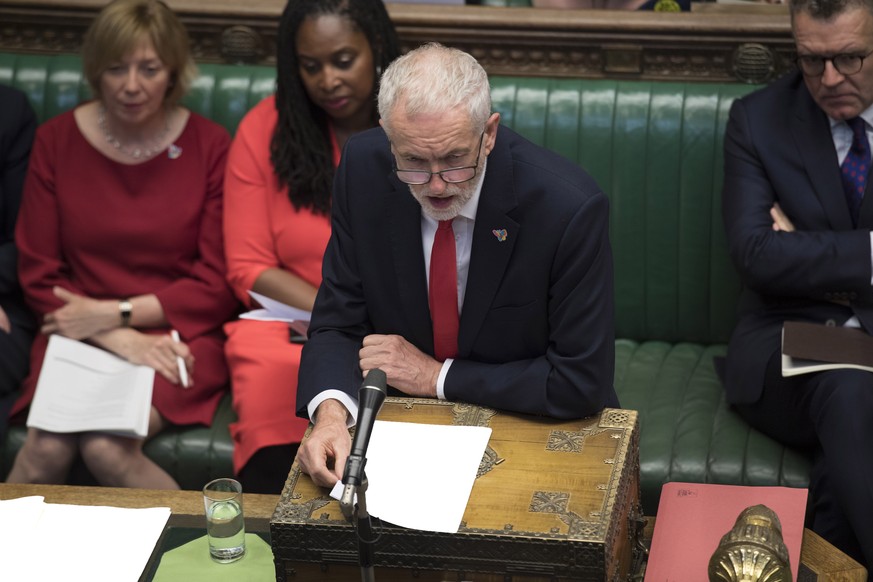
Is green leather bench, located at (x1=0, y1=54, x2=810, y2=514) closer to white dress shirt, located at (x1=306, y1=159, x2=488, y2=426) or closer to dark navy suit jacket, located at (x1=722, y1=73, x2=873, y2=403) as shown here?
dark navy suit jacket, located at (x1=722, y1=73, x2=873, y2=403)

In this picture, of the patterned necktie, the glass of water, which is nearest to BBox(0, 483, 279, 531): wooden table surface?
the glass of water

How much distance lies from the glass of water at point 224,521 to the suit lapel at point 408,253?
0.55 metres

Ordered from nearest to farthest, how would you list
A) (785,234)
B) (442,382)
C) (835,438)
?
(442,382) → (835,438) → (785,234)

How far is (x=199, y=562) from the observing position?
2.62m

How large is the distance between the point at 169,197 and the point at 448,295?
137cm

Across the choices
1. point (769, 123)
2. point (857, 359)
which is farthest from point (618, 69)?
point (857, 359)

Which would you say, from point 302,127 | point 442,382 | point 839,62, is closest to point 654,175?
point 839,62

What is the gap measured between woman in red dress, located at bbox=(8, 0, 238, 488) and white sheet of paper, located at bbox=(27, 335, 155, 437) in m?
0.06

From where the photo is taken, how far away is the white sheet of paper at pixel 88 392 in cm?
352

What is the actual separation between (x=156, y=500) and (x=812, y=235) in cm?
180

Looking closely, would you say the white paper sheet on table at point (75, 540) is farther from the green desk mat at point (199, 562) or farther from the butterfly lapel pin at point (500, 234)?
the butterfly lapel pin at point (500, 234)

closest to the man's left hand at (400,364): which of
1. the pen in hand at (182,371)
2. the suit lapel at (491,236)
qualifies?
the suit lapel at (491,236)

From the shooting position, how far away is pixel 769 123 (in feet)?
11.8

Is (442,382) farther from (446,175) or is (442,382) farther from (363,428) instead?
(363,428)
